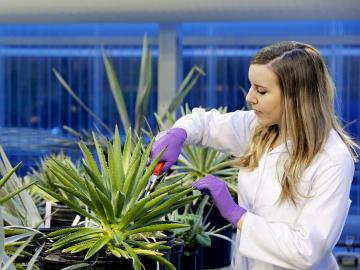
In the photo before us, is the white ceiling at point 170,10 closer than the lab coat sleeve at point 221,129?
No

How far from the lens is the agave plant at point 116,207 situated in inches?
78.1

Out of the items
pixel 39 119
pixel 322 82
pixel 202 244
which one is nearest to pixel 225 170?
pixel 202 244

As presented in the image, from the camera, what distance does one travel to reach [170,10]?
479 cm

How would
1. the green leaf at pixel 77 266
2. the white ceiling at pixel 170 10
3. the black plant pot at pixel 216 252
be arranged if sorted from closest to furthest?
the green leaf at pixel 77 266, the black plant pot at pixel 216 252, the white ceiling at pixel 170 10

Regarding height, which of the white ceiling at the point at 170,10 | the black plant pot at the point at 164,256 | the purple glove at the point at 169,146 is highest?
the white ceiling at the point at 170,10

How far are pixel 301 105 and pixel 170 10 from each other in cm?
278

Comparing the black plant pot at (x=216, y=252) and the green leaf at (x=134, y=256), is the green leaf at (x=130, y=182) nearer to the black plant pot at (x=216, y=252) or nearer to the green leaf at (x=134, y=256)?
the green leaf at (x=134, y=256)

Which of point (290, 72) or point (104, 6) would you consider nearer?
point (290, 72)

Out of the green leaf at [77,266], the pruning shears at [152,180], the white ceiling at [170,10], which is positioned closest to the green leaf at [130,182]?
the pruning shears at [152,180]

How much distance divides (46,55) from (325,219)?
183 inches

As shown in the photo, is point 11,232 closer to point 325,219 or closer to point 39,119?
point 325,219

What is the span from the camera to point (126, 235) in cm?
203

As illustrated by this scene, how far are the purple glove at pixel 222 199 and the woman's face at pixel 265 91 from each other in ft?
0.75

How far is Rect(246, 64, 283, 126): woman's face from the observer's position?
2.12 metres
